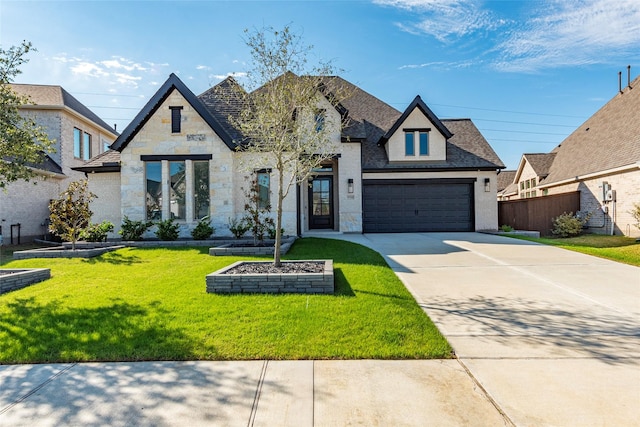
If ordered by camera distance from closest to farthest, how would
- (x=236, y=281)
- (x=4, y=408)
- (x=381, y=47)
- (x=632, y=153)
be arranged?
(x=4, y=408), (x=236, y=281), (x=381, y=47), (x=632, y=153)

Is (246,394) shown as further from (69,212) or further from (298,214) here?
(298,214)

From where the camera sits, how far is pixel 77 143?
771 inches

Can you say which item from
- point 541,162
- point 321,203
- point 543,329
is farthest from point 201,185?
point 541,162

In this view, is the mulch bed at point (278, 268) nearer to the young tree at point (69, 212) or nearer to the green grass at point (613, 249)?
the young tree at point (69, 212)

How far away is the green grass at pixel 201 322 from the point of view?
140 inches

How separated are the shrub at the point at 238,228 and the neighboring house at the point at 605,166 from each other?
1607 centimetres

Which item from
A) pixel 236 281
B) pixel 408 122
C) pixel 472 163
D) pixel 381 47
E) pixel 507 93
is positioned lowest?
pixel 236 281

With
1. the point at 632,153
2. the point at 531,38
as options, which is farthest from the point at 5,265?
the point at 632,153

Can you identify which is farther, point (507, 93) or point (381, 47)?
point (507, 93)

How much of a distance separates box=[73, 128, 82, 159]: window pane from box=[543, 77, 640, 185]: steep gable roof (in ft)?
92.8

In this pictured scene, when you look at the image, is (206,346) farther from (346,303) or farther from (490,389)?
(490,389)

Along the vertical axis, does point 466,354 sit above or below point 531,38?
below

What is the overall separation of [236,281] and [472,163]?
47.4 feet

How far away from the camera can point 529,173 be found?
75.3 feet
